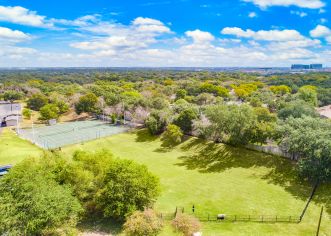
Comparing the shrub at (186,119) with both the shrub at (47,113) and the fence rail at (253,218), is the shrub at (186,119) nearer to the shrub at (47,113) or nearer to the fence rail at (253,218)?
the fence rail at (253,218)

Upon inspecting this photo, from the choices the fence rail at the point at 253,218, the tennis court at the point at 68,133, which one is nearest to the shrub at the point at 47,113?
the tennis court at the point at 68,133

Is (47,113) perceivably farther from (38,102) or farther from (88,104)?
(38,102)

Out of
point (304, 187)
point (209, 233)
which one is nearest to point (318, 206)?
point (304, 187)

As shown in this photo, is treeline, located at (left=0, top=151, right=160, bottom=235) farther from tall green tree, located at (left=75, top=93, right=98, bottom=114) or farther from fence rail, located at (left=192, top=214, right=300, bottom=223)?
tall green tree, located at (left=75, top=93, right=98, bottom=114)

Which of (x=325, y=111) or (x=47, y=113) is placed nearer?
(x=47, y=113)

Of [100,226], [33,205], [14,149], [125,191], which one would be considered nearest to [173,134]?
[125,191]

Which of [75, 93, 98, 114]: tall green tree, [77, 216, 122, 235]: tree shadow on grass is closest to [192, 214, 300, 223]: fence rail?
[77, 216, 122, 235]: tree shadow on grass

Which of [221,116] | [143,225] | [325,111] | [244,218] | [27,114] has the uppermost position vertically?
[221,116]
